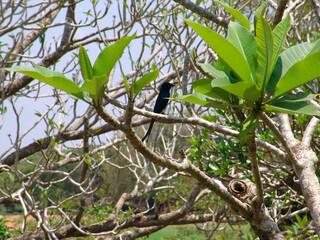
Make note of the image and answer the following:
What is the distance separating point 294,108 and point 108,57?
591mm

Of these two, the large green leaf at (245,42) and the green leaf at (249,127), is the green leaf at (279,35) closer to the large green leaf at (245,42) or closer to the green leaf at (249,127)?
the large green leaf at (245,42)

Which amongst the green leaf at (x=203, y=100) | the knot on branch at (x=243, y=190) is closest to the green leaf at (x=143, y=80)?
the green leaf at (x=203, y=100)

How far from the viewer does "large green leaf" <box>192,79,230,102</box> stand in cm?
113

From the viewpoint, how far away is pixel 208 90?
1138mm

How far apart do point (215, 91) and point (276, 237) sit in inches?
34.1

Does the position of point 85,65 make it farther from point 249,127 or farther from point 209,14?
point 209,14

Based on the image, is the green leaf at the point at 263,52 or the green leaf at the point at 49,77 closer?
the green leaf at the point at 49,77

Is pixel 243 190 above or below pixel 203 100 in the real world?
below

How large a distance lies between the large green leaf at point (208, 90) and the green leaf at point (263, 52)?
14cm

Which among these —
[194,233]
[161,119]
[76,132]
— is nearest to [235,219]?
[76,132]

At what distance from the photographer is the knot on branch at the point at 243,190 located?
5.44ft

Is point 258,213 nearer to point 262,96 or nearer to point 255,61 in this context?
point 262,96

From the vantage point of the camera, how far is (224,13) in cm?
372

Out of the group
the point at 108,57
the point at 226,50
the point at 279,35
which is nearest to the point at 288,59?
the point at 279,35
